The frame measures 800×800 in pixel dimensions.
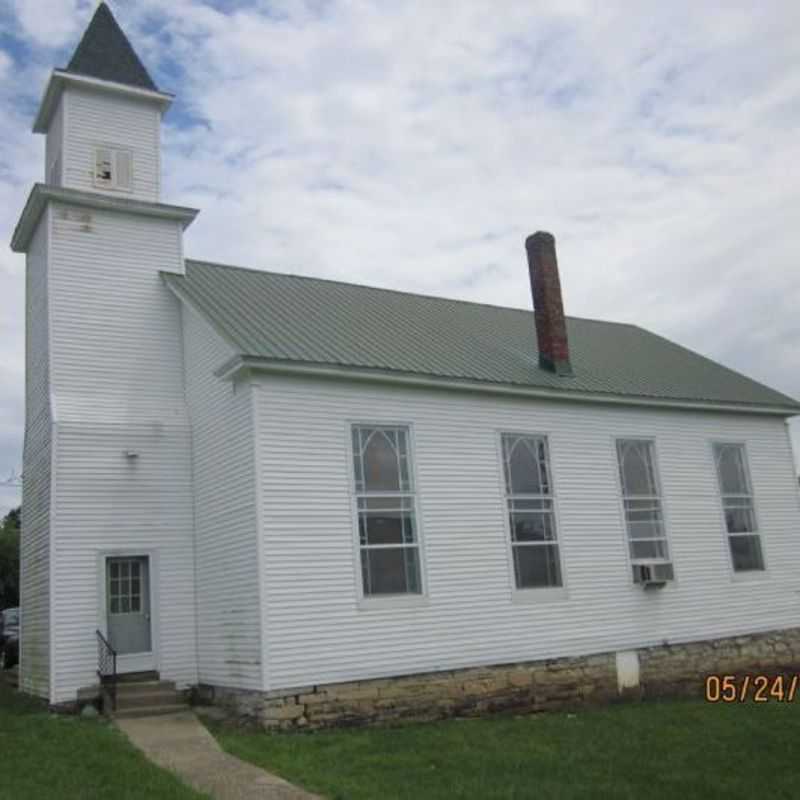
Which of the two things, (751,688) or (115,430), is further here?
(751,688)

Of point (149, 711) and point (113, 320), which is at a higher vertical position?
point (113, 320)

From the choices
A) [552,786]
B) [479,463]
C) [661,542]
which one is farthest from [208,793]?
[661,542]

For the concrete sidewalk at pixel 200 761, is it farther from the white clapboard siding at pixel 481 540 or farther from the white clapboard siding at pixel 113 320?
the white clapboard siding at pixel 113 320

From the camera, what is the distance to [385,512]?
1512 cm

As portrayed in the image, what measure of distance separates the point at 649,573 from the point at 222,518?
8064 millimetres

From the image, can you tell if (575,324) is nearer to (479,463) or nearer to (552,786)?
(479,463)

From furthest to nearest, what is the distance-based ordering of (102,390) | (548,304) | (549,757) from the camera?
1. (548,304)
2. (102,390)
3. (549,757)

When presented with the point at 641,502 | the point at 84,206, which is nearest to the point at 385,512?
the point at 641,502

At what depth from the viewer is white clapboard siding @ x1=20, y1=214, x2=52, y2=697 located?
16.0 metres

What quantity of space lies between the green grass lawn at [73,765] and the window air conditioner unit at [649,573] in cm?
980

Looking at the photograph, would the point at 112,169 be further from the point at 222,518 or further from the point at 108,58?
the point at 222,518

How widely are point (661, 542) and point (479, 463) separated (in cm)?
462

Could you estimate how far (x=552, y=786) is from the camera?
396 inches

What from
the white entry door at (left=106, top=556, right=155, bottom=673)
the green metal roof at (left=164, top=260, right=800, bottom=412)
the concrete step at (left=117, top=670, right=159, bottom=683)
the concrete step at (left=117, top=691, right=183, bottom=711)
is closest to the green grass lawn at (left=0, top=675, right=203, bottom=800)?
the concrete step at (left=117, top=691, right=183, bottom=711)
